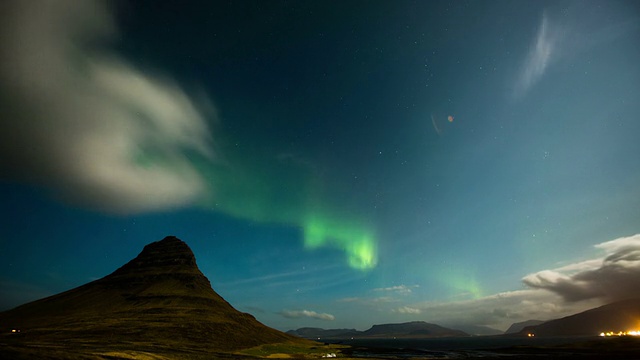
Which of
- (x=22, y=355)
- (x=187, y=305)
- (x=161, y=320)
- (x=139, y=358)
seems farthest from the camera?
(x=187, y=305)

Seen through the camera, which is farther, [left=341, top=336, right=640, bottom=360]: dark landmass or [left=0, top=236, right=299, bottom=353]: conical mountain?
[left=0, top=236, right=299, bottom=353]: conical mountain

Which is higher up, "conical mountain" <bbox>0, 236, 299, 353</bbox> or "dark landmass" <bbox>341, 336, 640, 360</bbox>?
"conical mountain" <bbox>0, 236, 299, 353</bbox>

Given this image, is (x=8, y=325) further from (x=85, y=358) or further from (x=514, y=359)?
(x=514, y=359)

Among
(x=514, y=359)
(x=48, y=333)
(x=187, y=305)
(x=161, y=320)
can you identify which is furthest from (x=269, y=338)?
(x=514, y=359)

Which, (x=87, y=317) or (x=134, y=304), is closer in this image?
(x=87, y=317)

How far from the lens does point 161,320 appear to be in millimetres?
151375

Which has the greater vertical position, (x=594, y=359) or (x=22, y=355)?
(x=22, y=355)

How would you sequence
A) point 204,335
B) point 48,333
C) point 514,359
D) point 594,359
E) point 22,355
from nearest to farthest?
point 22,355 → point 594,359 → point 514,359 → point 48,333 → point 204,335

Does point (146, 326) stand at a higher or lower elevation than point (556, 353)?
higher

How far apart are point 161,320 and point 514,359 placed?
157 m

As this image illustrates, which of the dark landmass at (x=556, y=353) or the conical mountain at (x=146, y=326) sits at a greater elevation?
the conical mountain at (x=146, y=326)

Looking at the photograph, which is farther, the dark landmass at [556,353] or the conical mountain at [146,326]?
the conical mountain at [146,326]

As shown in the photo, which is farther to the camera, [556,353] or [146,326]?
[146,326]

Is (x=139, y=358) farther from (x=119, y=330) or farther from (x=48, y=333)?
(x=48, y=333)
